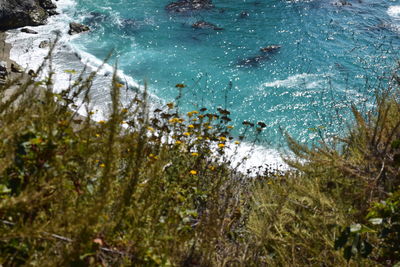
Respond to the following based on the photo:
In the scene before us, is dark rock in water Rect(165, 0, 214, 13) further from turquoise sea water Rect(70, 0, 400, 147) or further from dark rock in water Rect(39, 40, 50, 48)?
dark rock in water Rect(39, 40, 50, 48)

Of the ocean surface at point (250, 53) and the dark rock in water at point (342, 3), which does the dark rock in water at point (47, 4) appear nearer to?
the ocean surface at point (250, 53)

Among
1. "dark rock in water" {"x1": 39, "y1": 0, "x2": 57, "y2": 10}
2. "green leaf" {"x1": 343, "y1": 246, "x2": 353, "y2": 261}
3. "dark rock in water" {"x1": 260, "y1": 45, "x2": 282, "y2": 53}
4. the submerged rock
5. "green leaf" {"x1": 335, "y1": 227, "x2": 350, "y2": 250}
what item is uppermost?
"green leaf" {"x1": 335, "y1": 227, "x2": 350, "y2": 250}

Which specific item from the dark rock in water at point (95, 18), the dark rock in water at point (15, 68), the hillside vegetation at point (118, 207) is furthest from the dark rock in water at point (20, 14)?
the hillside vegetation at point (118, 207)

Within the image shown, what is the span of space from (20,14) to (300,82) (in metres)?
9.86

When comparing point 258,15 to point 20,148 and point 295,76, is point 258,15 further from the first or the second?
point 20,148

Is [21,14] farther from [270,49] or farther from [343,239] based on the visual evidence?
[343,239]

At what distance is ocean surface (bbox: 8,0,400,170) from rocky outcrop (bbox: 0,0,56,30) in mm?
516

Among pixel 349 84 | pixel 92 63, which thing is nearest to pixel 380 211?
pixel 349 84

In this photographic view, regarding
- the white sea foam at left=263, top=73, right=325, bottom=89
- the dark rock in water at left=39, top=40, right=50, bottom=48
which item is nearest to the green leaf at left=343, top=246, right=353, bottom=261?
the white sea foam at left=263, top=73, right=325, bottom=89

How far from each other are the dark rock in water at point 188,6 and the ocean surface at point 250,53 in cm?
37

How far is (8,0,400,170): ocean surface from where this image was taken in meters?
10.9

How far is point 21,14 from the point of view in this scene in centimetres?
1440

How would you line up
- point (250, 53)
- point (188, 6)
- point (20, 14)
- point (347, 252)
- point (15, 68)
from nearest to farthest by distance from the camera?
1. point (347, 252)
2. point (15, 68)
3. point (250, 53)
4. point (20, 14)
5. point (188, 6)

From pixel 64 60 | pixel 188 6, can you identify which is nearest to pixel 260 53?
pixel 188 6
